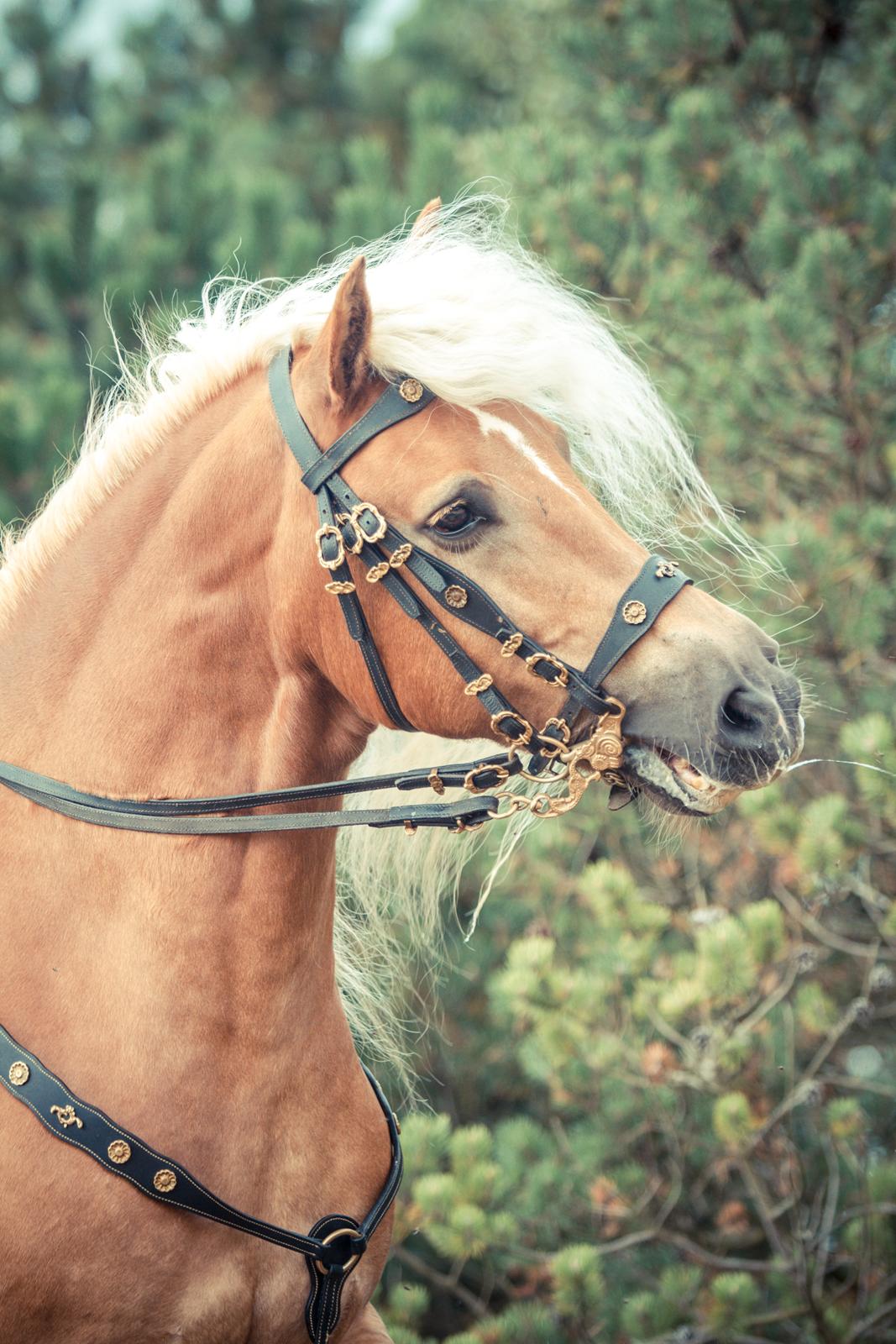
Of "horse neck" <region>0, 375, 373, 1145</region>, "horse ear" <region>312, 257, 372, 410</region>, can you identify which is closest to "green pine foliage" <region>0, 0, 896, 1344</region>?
"horse neck" <region>0, 375, 373, 1145</region>

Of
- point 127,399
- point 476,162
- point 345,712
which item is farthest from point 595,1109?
point 476,162

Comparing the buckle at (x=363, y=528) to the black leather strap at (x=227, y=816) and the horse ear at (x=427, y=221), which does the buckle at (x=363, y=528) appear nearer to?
the black leather strap at (x=227, y=816)

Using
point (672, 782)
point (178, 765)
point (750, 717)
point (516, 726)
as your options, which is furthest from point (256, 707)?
point (750, 717)

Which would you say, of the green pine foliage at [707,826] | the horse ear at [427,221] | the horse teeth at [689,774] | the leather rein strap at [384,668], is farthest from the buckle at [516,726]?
the horse ear at [427,221]

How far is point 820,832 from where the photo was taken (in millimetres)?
3279

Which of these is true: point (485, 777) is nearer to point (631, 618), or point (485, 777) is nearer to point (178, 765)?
point (631, 618)

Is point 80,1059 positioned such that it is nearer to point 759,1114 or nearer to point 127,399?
point 127,399

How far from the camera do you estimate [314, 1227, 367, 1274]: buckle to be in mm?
2080

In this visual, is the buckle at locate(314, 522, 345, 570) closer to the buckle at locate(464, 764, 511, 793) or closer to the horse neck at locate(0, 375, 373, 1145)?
the horse neck at locate(0, 375, 373, 1145)

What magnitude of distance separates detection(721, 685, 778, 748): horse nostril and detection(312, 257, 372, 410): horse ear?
858 millimetres

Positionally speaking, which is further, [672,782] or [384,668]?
[384,668]

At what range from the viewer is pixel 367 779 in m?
2.06

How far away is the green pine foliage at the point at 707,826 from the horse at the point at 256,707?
2.51 feet

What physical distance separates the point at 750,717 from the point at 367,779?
0.69 meters
